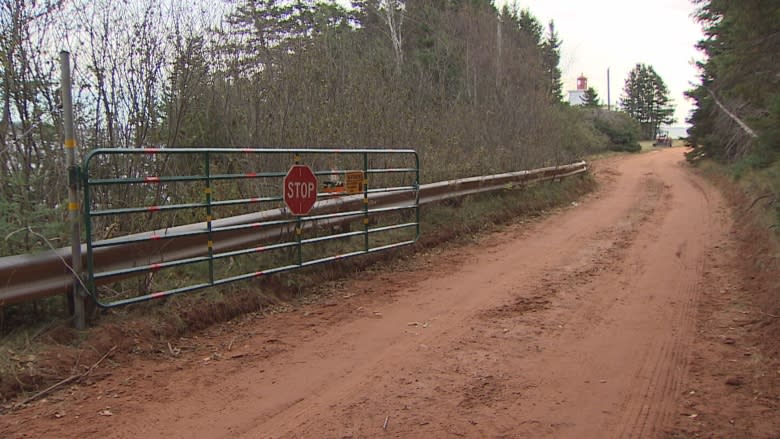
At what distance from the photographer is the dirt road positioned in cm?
384

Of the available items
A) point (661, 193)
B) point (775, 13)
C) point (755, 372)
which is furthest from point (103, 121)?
point (661, 193)

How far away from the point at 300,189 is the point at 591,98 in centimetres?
6910

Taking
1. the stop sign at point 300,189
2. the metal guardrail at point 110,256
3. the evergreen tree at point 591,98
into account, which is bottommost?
the metal guardrail at point 110,256

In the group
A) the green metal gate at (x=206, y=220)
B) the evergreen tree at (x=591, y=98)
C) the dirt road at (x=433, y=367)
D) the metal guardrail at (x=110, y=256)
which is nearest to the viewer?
the dirt road at (x=433, y=367)

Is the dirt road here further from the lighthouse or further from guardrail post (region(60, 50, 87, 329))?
the lighthouse

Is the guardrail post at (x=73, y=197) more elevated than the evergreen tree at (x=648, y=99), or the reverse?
the evergreen tree at (x=648, y=99)

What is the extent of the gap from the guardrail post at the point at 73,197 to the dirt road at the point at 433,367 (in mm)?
690

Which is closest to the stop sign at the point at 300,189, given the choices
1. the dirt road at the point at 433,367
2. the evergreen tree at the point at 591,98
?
the dirt road at the point at 433,367

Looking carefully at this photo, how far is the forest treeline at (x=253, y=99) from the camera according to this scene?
5.89 m

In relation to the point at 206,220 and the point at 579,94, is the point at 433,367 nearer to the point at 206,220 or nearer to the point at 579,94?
the point at 206,220

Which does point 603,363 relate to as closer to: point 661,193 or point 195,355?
point 195,355

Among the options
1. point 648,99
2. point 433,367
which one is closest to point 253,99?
point 433,367

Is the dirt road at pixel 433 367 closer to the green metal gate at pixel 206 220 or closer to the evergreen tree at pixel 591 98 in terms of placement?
the green metal gate at pixel 206 220

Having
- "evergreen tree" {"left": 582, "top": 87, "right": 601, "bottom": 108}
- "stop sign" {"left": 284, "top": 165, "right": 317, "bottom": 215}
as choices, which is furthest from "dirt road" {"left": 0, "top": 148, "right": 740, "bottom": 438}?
"evergreen tree" {"left": 582, "top": 87, "right": 601, "bottom": 108}
